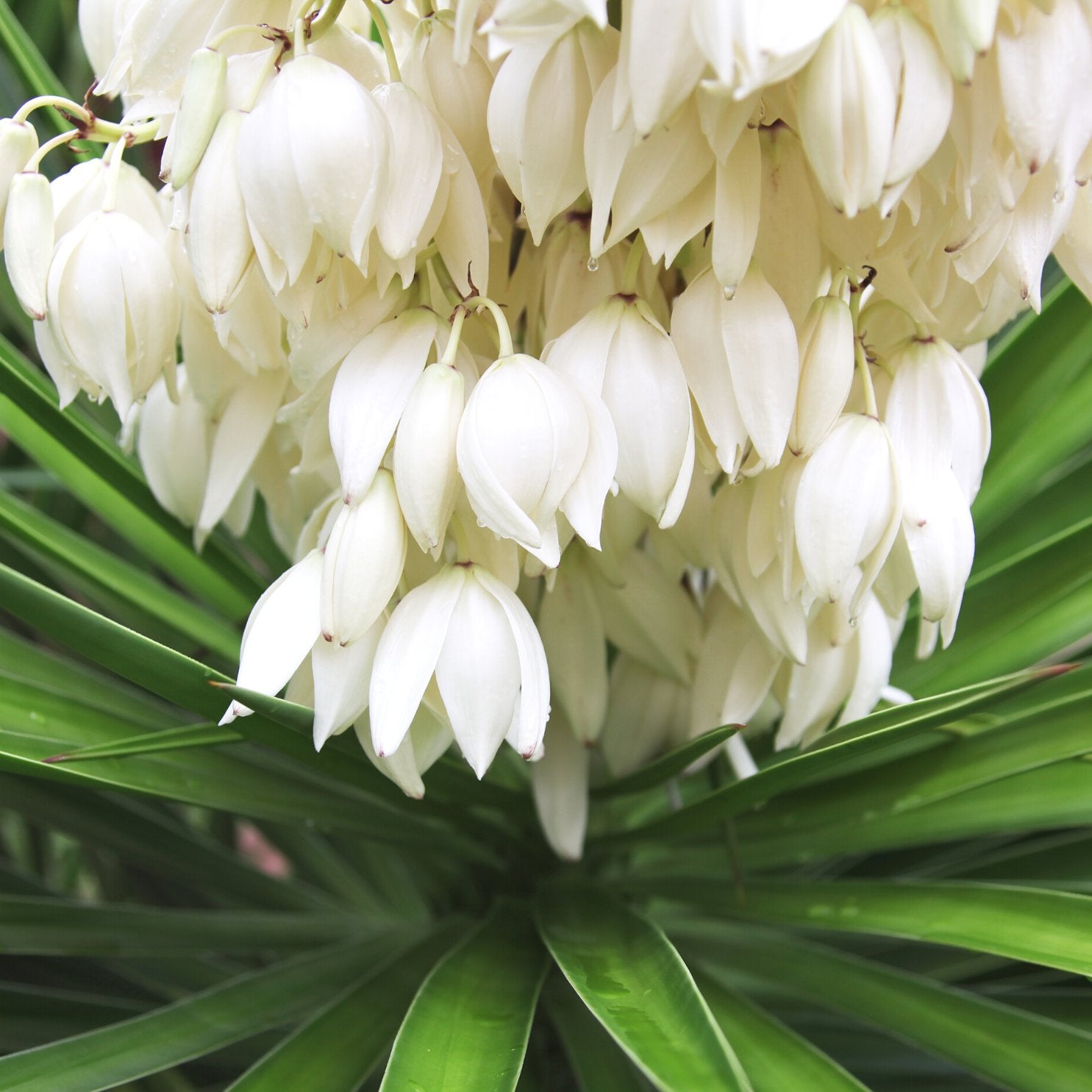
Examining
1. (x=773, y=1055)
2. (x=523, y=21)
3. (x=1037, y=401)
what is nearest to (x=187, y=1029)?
(x=773, y=1055)

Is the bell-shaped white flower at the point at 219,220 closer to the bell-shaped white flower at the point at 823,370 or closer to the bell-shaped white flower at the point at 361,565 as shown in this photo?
the bell-shaped white flower at the point at 361,565

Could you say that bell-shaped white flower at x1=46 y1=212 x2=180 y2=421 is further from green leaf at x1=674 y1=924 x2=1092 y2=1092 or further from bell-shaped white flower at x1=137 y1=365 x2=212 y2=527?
green leaf at x1=674 y1=924 x2=1092 y2=1092

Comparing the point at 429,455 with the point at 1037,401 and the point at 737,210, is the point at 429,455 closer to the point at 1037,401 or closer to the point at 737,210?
the point at 737,210

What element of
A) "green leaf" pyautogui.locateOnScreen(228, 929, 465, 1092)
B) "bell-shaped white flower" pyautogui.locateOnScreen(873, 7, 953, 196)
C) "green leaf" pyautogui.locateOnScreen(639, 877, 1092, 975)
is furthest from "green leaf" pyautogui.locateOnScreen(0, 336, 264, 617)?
"bell-shaped white flower" pyautogui.locateOnScreen(873, 7, 953, 196)

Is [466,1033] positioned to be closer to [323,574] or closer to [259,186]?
[323,574]

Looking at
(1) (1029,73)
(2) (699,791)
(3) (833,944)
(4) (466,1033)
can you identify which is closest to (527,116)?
(1) (1029,73)

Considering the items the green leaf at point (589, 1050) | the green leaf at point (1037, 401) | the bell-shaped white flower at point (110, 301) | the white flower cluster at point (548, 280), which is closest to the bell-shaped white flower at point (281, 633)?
the white flower cluster at point (548, 280)
